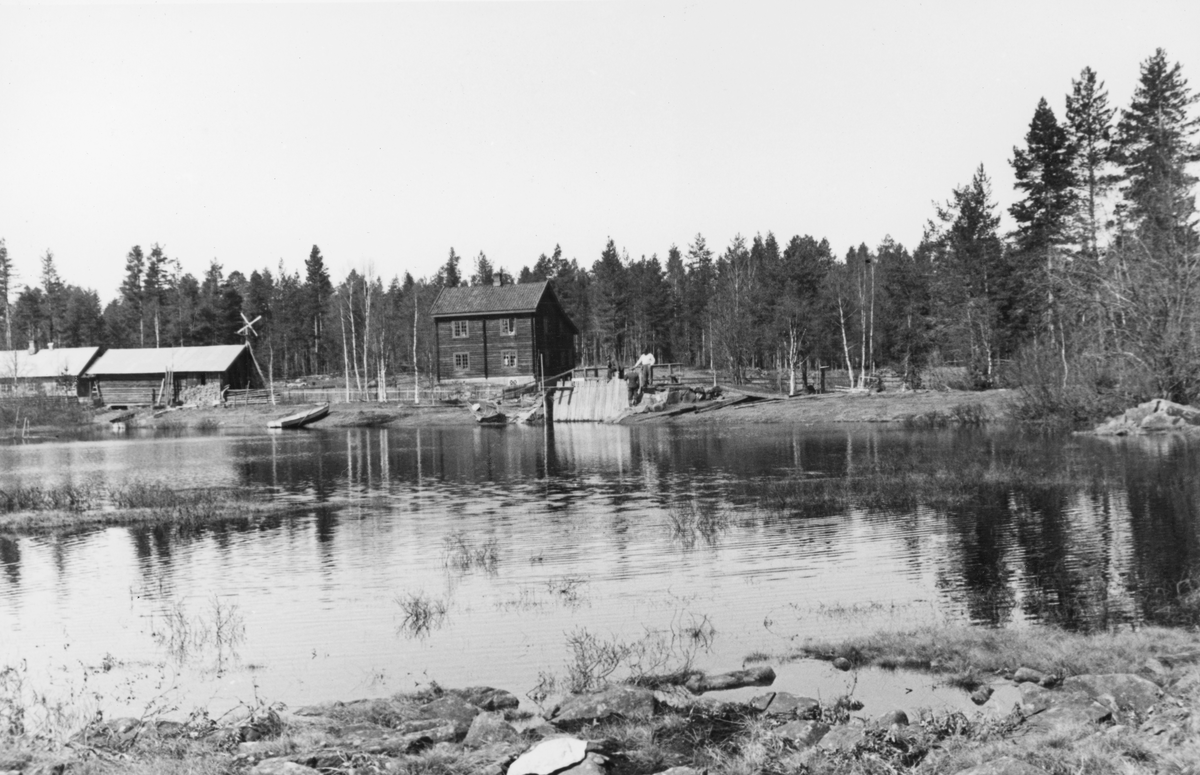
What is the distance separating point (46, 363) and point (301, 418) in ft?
115

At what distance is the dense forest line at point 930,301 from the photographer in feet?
149

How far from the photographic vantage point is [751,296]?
8588cm

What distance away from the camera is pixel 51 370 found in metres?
89.6

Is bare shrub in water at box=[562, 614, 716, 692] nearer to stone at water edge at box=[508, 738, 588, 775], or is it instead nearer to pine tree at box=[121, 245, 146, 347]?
stone at water edge at box=[508, 738, 588, 775]

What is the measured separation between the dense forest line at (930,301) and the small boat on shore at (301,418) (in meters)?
6.65

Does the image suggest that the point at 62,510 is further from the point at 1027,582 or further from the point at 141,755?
the point at 1027,582

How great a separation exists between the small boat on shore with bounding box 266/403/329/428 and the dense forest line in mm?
6650

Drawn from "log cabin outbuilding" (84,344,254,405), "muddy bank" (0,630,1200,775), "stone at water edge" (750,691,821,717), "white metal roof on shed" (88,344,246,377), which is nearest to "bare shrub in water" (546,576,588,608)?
"muddy bank" (0,630,1200,775)

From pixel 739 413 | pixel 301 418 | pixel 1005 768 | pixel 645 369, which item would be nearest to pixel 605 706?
pixel 1005 768

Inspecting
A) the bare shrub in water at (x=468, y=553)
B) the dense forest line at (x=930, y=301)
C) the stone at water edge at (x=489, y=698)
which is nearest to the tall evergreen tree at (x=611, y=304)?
the dense forest line at (x=930, y=301)

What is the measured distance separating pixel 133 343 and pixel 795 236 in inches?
3238

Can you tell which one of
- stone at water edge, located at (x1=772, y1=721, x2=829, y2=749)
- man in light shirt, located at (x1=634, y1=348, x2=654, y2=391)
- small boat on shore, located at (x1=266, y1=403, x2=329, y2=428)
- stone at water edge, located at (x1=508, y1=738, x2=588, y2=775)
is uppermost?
man in light shirt, located at (x1=634, y1=348, x2=654, y2=391)

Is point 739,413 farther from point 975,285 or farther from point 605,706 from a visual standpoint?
point 605,706

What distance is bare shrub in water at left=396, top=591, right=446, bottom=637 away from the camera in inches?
532
